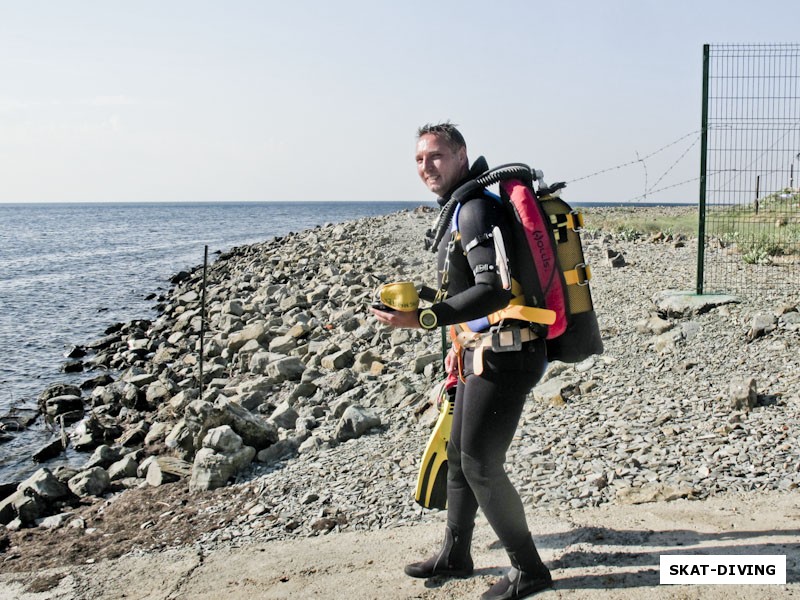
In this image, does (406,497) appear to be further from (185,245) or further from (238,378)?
(185,245)

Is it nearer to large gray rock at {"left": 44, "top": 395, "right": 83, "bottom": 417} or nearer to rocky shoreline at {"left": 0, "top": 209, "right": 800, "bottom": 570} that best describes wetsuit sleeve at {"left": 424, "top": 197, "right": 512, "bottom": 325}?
rocky shoreline at {"left": 0, "top": 209, "right": 800, "bottom": 570}

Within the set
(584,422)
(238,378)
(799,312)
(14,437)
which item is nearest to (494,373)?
(584,422)

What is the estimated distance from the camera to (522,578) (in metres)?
3.63

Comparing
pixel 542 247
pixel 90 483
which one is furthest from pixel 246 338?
pixel 542 247

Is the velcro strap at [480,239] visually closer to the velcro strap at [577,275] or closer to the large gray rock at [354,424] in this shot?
the velcro strap at [577,275]

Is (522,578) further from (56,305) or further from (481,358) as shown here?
(56,305)

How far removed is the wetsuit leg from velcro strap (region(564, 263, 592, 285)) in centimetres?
35

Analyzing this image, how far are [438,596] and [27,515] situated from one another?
4752mm

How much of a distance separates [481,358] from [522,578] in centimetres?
109

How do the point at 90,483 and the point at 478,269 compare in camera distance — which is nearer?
the point at 478,269

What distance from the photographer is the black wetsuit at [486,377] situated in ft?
10.7

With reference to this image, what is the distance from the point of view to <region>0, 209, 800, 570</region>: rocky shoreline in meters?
5.46

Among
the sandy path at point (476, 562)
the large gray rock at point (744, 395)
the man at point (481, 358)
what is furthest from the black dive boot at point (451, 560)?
the large gray rock at point (744, 395)

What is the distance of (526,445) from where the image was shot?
6227 millimetres
